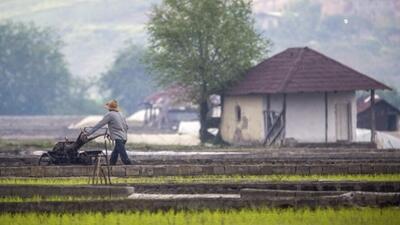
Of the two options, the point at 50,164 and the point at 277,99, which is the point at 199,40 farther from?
the point at 50,164

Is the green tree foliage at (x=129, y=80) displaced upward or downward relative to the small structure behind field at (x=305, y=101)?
upward

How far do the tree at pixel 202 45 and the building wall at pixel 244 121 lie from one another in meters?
0.89

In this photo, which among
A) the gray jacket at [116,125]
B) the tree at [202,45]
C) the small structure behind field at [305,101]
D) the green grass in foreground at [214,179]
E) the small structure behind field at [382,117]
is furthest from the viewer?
the small structure behind field at [382,117]

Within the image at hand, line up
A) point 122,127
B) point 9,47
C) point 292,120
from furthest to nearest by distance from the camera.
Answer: point 9,47, point 292,120, point 122,127

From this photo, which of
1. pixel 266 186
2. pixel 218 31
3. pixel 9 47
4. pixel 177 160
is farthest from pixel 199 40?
pixel 9 47

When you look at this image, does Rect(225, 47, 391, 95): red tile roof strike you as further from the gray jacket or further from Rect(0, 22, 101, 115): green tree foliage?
Rect(0, 22, 101, 115): green tree foliage

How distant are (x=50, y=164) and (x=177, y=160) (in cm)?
519

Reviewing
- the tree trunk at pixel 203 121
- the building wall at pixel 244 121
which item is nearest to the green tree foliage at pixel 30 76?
the tree trunk at pixel 203 121

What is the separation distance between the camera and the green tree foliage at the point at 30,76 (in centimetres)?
10231

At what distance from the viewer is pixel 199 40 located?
56375 millimetres

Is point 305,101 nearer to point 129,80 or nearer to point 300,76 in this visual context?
point 300,76

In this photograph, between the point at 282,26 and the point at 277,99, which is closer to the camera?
the point at 277,99

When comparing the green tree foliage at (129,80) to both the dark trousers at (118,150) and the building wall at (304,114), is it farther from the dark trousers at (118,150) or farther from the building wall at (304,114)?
the dark trousers at (118,150)

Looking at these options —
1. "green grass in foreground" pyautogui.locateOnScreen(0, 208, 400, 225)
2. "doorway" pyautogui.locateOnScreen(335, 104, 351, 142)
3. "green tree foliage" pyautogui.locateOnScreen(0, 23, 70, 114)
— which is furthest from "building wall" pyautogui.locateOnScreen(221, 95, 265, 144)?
"green tree foliage" pyautogui.locateOnScreen(0, 23, 70, 114)
